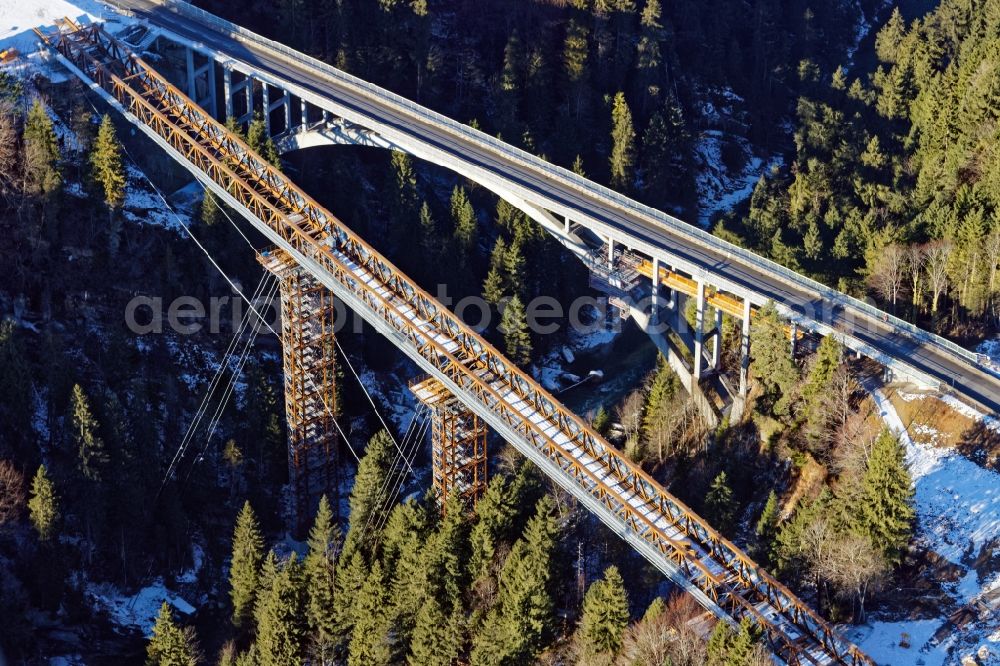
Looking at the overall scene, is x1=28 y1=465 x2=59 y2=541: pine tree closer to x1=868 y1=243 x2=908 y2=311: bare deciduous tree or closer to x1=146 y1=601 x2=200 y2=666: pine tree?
x1=146 y1=601 x2=200 y2=666: pine tree

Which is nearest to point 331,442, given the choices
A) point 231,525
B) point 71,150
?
point 231,525

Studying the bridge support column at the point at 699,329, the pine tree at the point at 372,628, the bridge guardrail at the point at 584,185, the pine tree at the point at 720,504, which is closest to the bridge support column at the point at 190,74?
the bridge guardrail at the point at 584,185

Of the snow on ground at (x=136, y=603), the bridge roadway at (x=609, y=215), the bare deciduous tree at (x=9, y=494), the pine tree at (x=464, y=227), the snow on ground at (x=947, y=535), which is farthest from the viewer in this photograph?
the pine tree at (x=464, y=227)

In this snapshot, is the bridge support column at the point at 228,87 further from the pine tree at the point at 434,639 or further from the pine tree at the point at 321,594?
the pine tree at the point at 434,639

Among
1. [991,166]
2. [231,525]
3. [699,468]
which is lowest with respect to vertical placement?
[231,525]

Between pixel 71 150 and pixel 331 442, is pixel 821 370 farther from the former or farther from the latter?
pixel 71 150

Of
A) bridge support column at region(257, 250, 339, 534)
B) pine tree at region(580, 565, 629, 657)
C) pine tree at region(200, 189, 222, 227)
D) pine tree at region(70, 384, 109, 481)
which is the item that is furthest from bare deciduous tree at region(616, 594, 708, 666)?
pine tree at region(200, 189, 222, 227)

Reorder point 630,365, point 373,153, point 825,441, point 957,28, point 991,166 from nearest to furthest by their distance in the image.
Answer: point 825,441 < point 991,166 < point 630,365 < point 373,153 < point 957,28

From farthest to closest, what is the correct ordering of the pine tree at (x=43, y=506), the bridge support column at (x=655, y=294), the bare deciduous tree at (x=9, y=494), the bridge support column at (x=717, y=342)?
the bridge support column at (x=655, y=294) → the bridge support column at (x=717, y=342) → the bare deciduous tree at (x=9, y=494) → the pine tree at (x=43, y=506)
